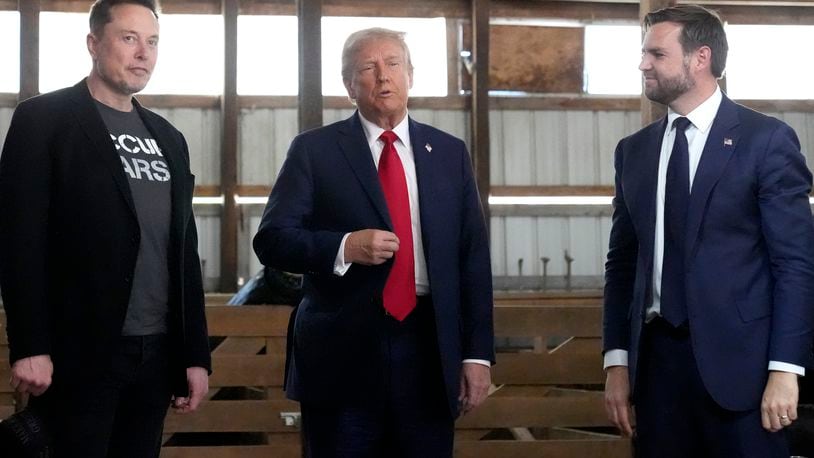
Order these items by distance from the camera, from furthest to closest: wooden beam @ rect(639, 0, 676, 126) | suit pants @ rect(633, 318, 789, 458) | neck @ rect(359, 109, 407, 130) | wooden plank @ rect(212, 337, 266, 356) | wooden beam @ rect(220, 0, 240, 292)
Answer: wooden beam @ rect(220, 0, 240, 292) < wooden plank @ rect(212, 337, 266, 356) < wooden beam @ rect(639, 0, 676, 126) < neck @ rect(359, 109, 407, 130) < suit pants @ rect(633, 318, 789, 458)

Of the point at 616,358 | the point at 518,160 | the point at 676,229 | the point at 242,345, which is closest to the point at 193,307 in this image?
the point at 616,358

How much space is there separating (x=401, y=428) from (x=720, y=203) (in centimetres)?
85

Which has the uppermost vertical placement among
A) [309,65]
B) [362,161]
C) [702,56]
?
[309,65]

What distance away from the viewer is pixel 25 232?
7.24 ft

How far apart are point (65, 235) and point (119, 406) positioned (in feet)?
1.22

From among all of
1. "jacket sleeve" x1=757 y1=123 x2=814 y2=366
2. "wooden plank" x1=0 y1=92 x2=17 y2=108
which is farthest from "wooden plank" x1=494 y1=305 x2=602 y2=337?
"wooden plank" x1=0 y1=92 x2=17 y2=108

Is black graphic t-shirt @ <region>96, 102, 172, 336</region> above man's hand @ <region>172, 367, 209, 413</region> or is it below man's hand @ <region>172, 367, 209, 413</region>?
above

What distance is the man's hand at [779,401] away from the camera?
2.20 m

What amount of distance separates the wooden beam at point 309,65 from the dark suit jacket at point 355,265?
6.12 feet

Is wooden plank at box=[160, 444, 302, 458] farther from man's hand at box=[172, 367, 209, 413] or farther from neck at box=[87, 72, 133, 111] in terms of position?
neck at box=[87, 72, 133, 111]

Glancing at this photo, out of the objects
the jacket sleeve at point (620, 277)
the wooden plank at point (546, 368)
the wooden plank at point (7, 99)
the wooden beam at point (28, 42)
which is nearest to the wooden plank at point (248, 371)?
the wooden plank at point (546, 368)

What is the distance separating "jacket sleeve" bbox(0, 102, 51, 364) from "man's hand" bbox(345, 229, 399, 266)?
637 millimetres

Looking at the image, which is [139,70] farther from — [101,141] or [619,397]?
[619,397]

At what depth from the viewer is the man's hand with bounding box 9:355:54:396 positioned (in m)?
2.15
